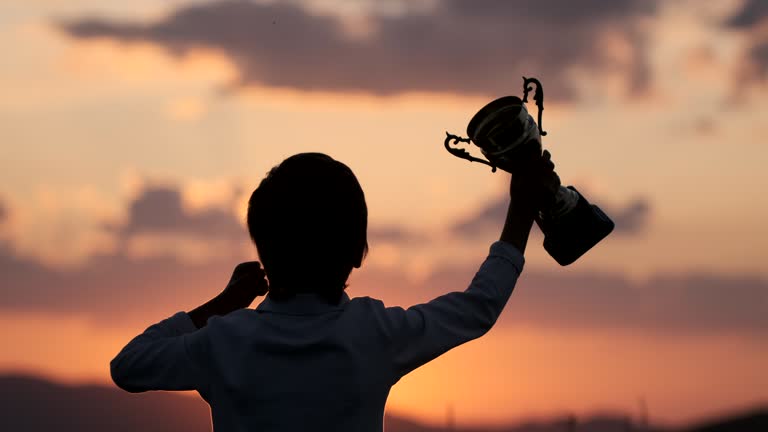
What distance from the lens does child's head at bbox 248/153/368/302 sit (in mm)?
4383

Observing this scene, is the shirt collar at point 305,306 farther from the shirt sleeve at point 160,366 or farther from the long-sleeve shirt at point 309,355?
the shirt sleeve at point 160,366

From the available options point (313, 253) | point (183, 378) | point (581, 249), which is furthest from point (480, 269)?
point (581, 249)

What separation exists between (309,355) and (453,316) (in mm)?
543

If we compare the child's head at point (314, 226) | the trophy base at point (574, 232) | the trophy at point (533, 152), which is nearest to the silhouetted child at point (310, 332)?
the child's head at point (314, 226)

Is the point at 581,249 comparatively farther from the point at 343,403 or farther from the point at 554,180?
the point at 343,403

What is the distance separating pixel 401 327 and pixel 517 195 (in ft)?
2.96

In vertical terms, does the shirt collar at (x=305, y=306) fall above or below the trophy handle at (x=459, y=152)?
below

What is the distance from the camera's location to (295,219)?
14.4 ft

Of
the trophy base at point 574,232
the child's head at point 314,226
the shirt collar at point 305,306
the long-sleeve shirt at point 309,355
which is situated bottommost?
the long-sleeve shirt at point 309,355

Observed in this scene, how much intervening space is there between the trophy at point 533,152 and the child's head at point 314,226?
1213 mm

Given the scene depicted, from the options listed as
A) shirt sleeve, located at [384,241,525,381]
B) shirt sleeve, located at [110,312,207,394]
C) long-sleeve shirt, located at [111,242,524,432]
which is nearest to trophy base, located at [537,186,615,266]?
shirt sleeve, located at [384,241,525,381]

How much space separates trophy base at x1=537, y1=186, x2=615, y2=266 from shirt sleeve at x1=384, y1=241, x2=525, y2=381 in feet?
4.91

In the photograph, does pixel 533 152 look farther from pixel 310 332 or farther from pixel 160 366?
pixel 160 366

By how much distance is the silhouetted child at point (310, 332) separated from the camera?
4285mm
